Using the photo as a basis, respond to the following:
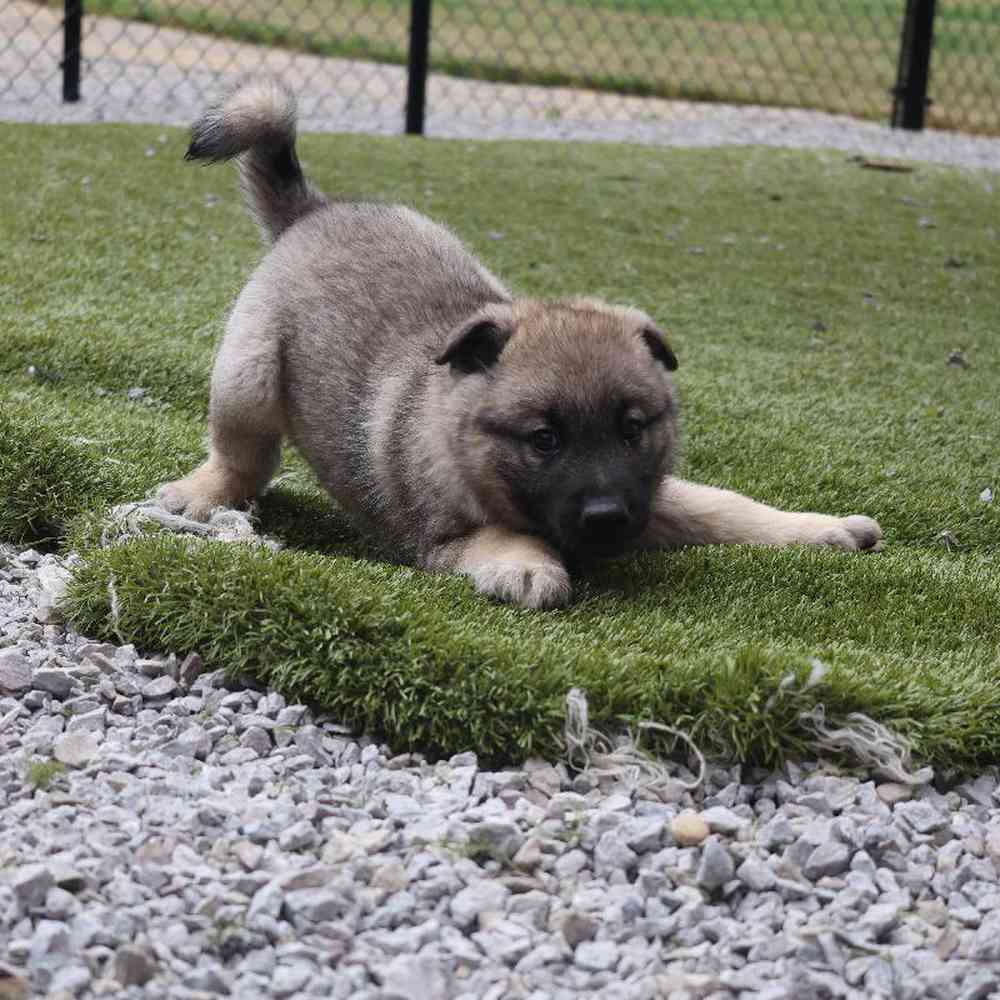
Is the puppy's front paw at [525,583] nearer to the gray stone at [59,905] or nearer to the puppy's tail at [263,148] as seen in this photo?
the gray stone at [59,905]

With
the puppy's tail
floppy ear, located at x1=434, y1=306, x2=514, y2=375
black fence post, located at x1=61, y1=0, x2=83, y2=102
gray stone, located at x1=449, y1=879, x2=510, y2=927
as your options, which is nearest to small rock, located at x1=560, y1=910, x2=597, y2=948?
gray stone, located at x1=449, y1=879, x2=510, y2=927

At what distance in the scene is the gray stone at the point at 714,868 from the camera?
2.71 meters

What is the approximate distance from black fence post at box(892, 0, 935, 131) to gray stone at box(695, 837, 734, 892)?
38.0 feet

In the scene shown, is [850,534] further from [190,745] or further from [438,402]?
[190,745]

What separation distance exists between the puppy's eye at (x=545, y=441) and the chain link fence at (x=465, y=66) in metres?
7.19

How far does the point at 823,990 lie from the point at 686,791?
0.65m

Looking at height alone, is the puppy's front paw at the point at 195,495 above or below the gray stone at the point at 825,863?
below

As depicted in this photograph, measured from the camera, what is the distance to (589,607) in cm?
371

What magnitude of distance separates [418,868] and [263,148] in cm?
291

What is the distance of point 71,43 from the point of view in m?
10.3

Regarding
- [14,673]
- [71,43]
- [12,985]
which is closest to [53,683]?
[14,673]

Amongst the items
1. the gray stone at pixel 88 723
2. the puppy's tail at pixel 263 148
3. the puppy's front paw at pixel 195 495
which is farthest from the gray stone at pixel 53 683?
the puppy's tail at pixel 263 148

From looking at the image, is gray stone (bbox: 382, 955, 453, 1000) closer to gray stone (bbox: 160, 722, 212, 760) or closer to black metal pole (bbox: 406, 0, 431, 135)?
gray stone (bbox: 160, 722, 212, 760)

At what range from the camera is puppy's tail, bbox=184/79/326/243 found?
473cm
